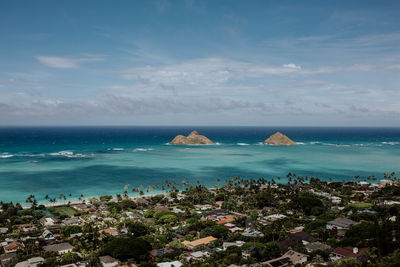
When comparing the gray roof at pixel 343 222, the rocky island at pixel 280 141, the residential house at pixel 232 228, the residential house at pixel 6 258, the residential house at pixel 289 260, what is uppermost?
the rocky island at pixel 280 141

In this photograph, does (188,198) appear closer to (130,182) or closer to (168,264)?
(130,182)

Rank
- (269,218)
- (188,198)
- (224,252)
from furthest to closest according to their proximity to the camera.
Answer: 1. (188,198)
2. (269,218)
3. (224,252)

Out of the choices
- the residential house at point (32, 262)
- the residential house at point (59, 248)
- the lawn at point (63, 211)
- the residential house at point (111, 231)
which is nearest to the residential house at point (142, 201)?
the lawn at point (63, 211)

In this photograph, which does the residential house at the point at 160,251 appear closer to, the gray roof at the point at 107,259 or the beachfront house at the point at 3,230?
the gray roof at the point at 107,259

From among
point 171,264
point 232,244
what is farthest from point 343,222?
point 171,264

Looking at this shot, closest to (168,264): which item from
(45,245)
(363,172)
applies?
(45,245)
